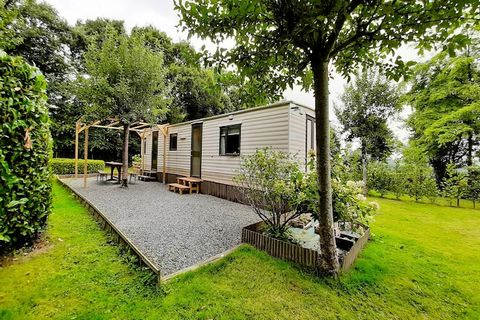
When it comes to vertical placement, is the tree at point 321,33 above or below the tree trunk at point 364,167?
above

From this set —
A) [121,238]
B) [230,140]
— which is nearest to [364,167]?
[230,140]

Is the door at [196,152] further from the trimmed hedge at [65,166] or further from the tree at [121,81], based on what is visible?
the trimmed hedge at [65,166]

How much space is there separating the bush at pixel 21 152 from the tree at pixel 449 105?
14.4 metres

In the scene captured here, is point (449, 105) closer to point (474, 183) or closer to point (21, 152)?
point (474, 183)

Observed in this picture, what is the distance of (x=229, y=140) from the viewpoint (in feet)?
25.9

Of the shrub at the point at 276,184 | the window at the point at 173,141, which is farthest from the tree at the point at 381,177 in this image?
the window at the point at 173,141

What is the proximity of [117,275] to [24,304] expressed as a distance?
83cm

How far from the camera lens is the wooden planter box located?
2.90m

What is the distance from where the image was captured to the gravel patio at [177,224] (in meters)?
3.21

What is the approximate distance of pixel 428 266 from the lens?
3.23 m

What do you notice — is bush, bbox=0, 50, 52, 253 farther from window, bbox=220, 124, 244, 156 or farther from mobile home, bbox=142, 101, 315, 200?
window, bbox=220, 124, 244, 156

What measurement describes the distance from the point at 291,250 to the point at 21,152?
3.99 meters

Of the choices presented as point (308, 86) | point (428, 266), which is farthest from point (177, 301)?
point (428, 266)

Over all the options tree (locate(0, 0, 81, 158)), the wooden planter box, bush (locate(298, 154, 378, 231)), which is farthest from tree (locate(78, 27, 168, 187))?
tree (locate(0, 0, 81, 158))
